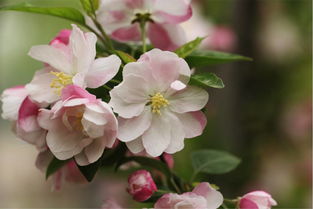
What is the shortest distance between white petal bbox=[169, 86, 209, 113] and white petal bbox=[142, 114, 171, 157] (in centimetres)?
2

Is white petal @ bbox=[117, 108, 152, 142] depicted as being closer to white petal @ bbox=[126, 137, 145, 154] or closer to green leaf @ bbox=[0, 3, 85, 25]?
white petal @ bbox=[126, 137, 145, 154]

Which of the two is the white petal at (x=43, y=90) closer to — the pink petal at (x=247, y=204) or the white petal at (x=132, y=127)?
the white petal at (x=132, y=127)

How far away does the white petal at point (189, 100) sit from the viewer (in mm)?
634

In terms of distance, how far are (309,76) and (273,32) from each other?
0.27 metres

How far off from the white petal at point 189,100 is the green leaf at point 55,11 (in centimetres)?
20

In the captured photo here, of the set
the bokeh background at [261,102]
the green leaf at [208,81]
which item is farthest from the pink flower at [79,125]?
the bokeh background at [261,102]

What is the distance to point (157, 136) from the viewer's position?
63 cm

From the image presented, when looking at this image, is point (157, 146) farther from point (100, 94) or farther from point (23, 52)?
point (23, 52)

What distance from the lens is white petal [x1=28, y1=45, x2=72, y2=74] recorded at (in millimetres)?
673

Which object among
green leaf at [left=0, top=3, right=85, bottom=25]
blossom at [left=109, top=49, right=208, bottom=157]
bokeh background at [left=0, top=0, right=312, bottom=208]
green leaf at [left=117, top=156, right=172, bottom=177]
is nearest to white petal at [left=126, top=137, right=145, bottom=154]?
blossom at [left=109, top=49, right=208, bottom=157]

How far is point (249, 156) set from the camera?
6.89 feet

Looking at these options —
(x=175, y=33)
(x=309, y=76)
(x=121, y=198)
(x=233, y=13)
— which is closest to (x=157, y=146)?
(x=175, y=33)

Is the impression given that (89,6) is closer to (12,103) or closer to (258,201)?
(12,103)

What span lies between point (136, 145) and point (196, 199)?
0.30ft
